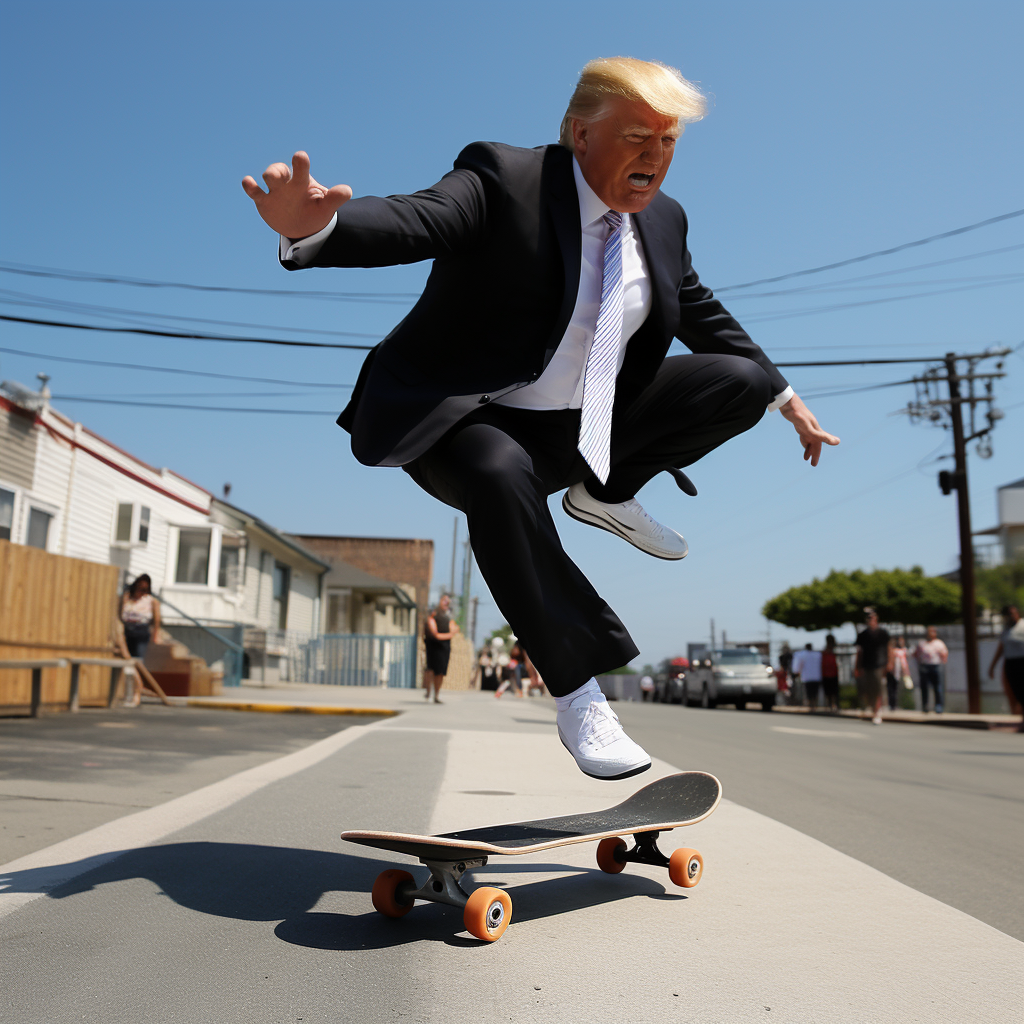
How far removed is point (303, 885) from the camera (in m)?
2.18

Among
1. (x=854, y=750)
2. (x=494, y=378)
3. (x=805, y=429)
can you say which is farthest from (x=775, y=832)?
(x=854, y=750)

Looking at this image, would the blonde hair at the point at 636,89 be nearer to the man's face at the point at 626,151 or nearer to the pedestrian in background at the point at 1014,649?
the man's face at the point at 626,151

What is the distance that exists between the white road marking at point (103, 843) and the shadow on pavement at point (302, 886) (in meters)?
0.01

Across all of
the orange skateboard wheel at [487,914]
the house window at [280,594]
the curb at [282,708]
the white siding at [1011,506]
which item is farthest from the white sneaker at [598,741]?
the white siding at [1011,506]

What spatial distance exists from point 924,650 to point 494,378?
19.4 metres

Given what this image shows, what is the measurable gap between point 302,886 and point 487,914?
2.11 ft

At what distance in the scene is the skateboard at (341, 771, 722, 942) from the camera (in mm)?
1776

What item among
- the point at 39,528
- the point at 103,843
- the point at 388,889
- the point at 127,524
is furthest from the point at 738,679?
the point at 388,889

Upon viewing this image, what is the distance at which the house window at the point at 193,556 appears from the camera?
24766mm

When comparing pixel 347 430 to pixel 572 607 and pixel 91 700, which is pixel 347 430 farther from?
pixel 91 700

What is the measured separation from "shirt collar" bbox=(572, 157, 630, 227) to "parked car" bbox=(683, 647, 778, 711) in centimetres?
2496

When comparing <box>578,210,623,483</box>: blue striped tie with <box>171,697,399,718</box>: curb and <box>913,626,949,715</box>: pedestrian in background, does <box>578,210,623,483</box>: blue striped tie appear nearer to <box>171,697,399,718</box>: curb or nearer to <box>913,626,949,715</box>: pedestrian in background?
<box>171,697,399,718</box>: curb

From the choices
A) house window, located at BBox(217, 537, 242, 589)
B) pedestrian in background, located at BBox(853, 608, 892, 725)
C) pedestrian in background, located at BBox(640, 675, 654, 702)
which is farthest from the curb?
pedestrian in background, located at BBox(640, 675, 654, 702)

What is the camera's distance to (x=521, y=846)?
1.96m
